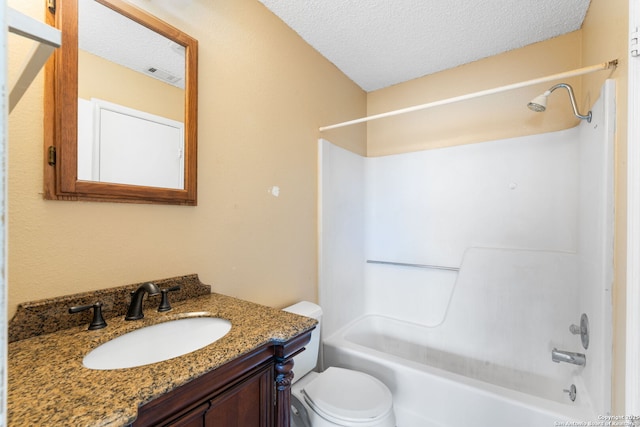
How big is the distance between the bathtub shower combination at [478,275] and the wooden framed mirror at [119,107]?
1.04 meters

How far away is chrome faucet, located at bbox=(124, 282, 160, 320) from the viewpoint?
0.90 meters

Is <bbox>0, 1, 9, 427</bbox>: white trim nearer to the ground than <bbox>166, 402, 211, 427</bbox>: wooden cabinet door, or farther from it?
farther from it

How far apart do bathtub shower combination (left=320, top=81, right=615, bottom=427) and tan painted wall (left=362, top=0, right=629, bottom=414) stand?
10 centimetres

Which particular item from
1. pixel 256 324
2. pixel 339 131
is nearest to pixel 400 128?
pixel 339 131

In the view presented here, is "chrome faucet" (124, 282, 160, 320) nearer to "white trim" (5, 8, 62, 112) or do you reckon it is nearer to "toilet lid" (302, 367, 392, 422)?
"white trim" (5, 8, 62, 112)

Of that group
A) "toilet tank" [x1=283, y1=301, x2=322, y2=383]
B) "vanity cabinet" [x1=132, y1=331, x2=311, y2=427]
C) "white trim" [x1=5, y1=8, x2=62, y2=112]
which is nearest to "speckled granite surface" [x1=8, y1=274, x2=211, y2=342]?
"vanity cabinet" [x1=132, y1=331, x2=311, y2=427]

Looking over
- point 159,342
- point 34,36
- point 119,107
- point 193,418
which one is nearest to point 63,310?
point 159,342

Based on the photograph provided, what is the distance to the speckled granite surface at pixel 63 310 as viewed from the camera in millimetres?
762

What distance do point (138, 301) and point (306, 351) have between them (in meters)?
0.95

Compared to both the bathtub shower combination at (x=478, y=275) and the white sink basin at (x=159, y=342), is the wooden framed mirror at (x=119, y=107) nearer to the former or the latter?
the white sink basin at (x=159, y=342)

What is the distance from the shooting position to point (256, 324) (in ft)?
2.85

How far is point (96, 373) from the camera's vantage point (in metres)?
0.60

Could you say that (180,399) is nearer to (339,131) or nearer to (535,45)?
(339,131)

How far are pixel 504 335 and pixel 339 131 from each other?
1.92m
